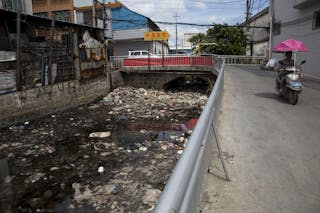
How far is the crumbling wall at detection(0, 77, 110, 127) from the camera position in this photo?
11508 millimetres

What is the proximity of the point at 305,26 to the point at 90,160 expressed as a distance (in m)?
14.9

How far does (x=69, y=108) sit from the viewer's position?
15266 millimetres

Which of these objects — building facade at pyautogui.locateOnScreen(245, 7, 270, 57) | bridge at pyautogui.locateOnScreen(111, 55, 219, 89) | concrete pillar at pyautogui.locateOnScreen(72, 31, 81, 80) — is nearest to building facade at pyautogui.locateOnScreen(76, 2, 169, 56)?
bridge at pyautogui.locateOnScreen(111, 55, 219, 89)

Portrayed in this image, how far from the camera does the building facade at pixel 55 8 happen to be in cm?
2950

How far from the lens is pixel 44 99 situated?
1350 centimetres

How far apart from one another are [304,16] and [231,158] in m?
16.0

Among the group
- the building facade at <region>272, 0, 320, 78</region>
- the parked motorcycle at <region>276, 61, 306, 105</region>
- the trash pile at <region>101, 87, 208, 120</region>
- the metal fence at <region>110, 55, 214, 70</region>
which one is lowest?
the trash pile at <region>101, 87, 208, 120</region>

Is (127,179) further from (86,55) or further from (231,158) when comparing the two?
(86,55)

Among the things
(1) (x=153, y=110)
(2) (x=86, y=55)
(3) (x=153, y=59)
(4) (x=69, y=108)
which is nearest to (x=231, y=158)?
(1) (x=153, y=110)

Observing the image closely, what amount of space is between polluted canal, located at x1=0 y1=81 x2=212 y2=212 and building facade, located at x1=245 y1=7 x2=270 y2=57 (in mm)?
18378

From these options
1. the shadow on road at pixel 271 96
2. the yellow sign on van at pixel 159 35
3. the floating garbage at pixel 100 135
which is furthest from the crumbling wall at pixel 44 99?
the yellow sign on van at pixel 159 35

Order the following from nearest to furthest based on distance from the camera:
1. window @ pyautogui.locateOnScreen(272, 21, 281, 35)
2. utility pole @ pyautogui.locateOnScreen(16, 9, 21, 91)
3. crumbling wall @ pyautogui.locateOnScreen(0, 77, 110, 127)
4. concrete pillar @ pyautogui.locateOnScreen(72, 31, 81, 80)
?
crumbling wall @ pyautogui.locateOnScreen(0, 77, 110, 127), utility pole @ pyautogui.locateOnScreen(16, 9, 21, 91), concrete pillar @ pyautogui.locateOnScreen(72, 31, 81, 80), window @ pyautogui.locateOnScreen(272, 21, 281, 35)

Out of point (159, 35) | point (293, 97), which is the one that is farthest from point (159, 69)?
point (293, 97)

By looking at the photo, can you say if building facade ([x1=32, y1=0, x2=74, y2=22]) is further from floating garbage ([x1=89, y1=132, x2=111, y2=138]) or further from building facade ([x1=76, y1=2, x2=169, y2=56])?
floating garbage ([x1=89, y1=132, x2=111, y2=138])
